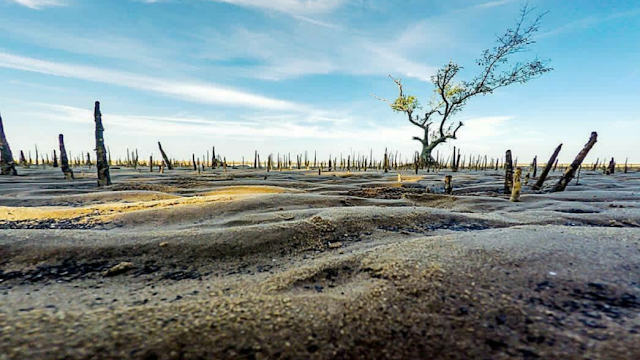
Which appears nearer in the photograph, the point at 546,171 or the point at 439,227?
the point at 439,227

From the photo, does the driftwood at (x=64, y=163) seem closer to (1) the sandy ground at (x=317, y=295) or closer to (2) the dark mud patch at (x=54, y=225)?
(2) the dark mud patch at (x=54, y=225)

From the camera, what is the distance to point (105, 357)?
0.72 m

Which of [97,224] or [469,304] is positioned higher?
[469,304]

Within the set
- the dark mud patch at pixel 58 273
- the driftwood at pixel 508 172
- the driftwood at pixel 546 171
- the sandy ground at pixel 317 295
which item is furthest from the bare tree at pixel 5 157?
the driftwood at pixel 546 171

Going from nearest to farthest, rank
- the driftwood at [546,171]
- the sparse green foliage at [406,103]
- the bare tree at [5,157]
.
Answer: the driftwood at [546,171] → the bare tree at [5,157] → the sparse green foliage at [406,103]

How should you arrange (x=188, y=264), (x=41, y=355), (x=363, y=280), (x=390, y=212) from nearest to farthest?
(x=41, y=355) < (x=363, y=280) < (x=188, y=264) < (x=390, y=212)

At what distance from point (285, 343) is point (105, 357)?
0.46 metres

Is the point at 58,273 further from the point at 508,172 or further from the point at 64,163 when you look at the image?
the point at 64,163

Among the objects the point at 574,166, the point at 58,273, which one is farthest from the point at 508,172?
the point at 58,273

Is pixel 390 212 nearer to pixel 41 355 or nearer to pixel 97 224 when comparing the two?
pixel 41 355

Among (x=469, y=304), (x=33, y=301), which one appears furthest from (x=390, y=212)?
(x=33, y=301)

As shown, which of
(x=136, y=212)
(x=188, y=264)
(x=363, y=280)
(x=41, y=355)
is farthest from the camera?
(x=136, y=212)

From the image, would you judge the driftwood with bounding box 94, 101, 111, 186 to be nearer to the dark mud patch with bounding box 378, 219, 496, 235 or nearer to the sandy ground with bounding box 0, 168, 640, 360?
the sandy ground with bounding box 0, 168, 640, 360

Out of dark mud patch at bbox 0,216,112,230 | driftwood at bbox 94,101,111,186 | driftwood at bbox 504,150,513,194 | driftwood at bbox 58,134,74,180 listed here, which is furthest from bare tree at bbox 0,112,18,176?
driftwood at bbox 504,150,513,194
